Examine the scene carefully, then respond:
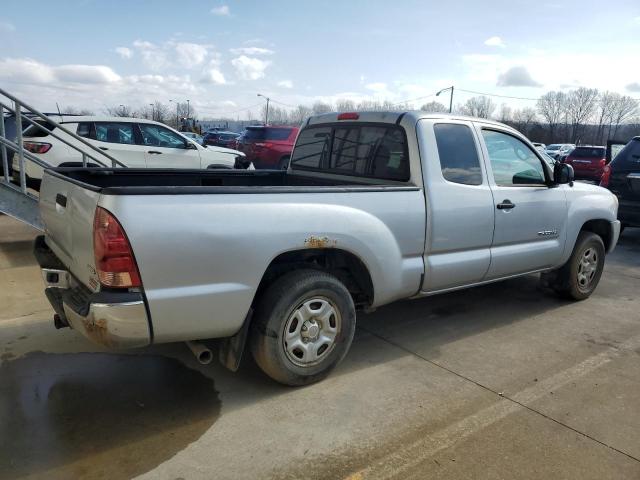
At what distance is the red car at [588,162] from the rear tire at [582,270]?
16687 millimetres

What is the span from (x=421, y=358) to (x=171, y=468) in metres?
2.18

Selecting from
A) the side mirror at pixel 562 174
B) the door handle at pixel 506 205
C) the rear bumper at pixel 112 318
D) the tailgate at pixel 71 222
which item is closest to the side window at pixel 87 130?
the tailgate at pixel 71 222

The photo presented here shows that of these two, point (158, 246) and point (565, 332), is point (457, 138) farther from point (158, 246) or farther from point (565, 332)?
point (158, 246)

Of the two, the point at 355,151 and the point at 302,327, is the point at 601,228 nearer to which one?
the point at 355,151

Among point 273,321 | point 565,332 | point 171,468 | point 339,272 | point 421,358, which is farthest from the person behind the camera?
point 565,332

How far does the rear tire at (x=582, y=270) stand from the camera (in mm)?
5500

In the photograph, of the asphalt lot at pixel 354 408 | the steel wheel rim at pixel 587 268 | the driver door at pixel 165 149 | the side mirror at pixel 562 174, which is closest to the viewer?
the asphalt lot at pixel 354 408

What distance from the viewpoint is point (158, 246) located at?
8.95ft

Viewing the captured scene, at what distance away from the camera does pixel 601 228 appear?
588 cm

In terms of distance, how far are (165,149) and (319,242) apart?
7.73m

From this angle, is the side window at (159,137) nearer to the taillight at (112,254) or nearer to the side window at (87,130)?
the side window at (87,130)

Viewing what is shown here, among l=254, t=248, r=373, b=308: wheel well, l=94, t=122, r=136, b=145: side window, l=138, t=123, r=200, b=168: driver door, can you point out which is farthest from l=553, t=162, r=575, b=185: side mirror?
l=94, t=122, r=136, b=145: side window

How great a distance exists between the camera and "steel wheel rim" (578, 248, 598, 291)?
564cm

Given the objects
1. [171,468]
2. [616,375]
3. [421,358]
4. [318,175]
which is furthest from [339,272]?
[616,375]
